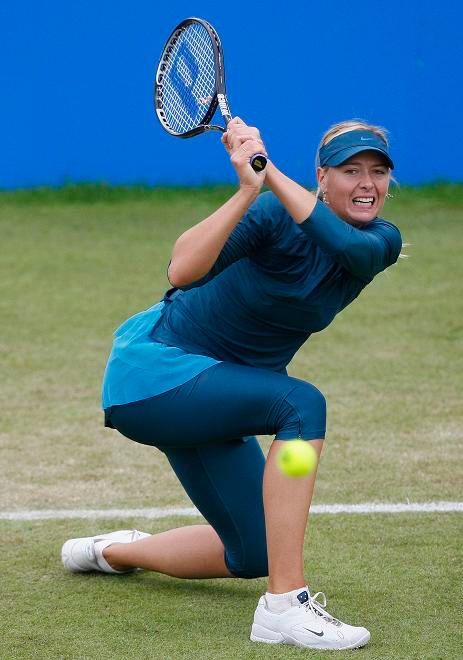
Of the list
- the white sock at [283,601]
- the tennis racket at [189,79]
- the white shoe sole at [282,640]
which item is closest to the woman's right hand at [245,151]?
the tennis racket at [189,79]

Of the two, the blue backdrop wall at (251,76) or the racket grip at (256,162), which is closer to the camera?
the racket grip at (256,162)

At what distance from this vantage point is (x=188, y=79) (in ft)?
15.6

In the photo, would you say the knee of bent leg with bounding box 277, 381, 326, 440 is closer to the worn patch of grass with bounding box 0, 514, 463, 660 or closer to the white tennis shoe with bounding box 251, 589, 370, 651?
the white tennis shoe with bounding box 251, 589, 370, 651

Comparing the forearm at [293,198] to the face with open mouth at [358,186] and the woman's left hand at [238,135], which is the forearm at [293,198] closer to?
the woman's left hand at [238,135]

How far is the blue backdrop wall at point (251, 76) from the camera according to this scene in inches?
535

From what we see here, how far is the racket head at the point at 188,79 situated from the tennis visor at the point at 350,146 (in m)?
0.62

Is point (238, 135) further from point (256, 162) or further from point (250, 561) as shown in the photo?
point (250, 561)

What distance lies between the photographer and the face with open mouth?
13.1 feet

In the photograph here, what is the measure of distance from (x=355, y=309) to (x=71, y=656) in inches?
240

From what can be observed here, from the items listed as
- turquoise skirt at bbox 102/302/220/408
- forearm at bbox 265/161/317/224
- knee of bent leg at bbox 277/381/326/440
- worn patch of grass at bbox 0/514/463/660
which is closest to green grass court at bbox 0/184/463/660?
worn patch of grass at bbox 0/514/463/660

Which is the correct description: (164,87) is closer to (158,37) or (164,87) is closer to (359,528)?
(359,528)

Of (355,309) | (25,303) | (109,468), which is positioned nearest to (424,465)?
(109,468)

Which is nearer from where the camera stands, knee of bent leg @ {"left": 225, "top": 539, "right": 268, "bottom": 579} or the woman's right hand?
the woman's right hand

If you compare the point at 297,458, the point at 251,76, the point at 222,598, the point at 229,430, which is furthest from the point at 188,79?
the point at 251,76
